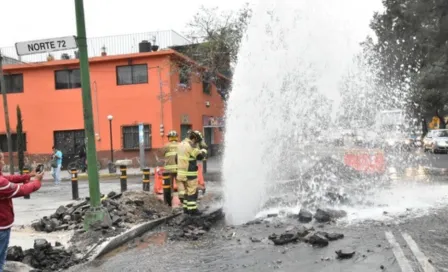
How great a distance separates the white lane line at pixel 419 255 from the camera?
549cm

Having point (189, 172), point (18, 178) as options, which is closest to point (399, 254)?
point (189, 172)

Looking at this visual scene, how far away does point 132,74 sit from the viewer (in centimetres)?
2823

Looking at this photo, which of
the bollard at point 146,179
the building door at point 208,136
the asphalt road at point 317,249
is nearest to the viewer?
the asphalt road at point 317,249

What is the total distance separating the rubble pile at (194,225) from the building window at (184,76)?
17.5m

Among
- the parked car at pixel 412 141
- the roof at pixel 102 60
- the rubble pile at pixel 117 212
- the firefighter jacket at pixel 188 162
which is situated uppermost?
the roof at pixel 102 60

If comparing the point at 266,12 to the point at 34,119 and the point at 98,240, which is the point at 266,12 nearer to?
the point at 98,240

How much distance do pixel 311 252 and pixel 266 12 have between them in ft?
21.1

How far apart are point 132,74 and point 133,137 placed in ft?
12.9

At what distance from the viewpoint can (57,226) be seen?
8867 millimetres

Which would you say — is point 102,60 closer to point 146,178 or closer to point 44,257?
point 146,178

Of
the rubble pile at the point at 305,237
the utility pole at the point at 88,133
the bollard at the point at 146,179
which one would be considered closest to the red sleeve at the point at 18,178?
the utility pole at the point at 88,133

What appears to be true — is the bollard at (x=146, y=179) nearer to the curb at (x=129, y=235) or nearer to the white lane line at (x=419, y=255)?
the curb at (x=129, y=235)

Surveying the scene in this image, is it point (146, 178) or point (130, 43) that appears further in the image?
point (130, 43)

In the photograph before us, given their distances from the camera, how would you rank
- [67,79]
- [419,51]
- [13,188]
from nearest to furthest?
[13,188] < [67,79] < [419,51]
